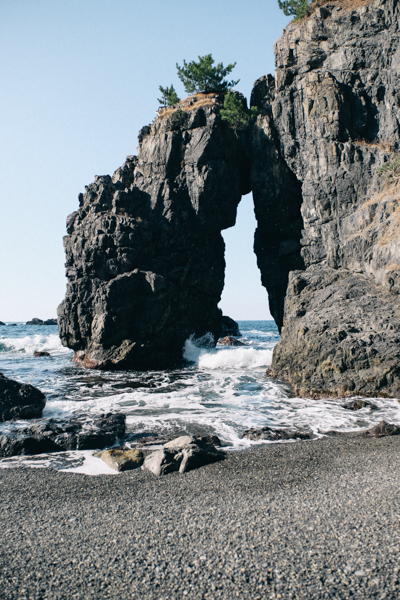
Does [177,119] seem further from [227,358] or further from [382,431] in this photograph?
[382,431]

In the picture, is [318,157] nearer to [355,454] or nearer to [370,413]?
[370,413]

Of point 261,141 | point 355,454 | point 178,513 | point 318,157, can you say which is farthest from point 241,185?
point 178,513

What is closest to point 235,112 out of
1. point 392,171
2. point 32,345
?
point 392,171

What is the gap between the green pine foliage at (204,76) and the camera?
3600cm

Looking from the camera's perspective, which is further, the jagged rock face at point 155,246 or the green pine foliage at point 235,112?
the green pine foliage at point 235,112

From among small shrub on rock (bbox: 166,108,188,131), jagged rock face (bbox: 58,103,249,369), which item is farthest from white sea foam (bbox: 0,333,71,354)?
small shrub on rock (bbox: 166,108,188,131)

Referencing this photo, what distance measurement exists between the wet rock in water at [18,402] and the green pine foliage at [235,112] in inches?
1075

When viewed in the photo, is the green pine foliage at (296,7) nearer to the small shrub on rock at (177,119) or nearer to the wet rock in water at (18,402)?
the small shrub on rock at (177,119)

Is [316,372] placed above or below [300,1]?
below

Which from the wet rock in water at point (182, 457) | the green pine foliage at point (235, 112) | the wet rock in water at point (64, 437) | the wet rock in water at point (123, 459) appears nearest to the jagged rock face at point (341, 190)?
the green pine foliage at point (235, 112)

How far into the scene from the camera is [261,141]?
105 ft

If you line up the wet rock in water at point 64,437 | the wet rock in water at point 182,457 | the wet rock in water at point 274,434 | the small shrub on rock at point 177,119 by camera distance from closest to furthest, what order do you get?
the wet rock in water at point 182,457 < the wet rock in water at point 64,437 < the wet rock in water at point 274,434 < the small shrub on rock at point 177,119

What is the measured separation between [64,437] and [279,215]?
27.5m

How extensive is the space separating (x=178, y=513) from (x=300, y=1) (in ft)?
130
